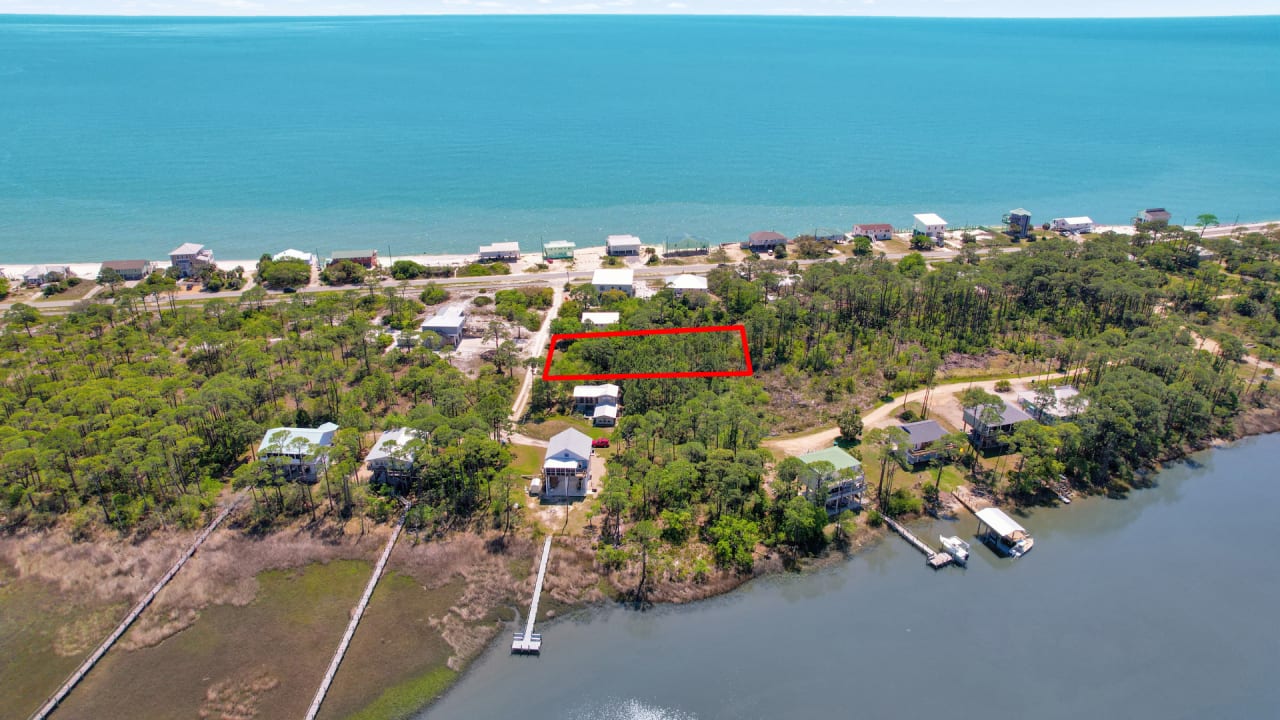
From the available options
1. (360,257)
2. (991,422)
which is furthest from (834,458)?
(360,257)

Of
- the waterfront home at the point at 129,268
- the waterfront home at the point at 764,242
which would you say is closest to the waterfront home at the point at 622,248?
the waterfront home at the point at 764,242

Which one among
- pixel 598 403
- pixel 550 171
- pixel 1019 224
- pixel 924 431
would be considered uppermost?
pixel 550 171

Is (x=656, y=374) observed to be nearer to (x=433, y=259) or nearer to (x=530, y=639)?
(x=530, y=639)

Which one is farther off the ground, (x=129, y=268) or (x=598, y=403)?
(x=129, y=268)

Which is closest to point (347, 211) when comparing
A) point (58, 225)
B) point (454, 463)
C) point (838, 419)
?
point (58, 225)

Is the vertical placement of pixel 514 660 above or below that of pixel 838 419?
below

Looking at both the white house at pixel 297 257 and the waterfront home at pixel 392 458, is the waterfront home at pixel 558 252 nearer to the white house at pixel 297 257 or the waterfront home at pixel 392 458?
the white house at pixel 297 257

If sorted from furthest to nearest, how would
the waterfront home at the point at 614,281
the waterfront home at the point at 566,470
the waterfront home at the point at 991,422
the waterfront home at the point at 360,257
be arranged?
1. the waterfront home at the point at 360,257
2. the waterfront home at the point at 614,281
3. the waterfront home at the point at 991,422
4. the waterfront home at the point at 566,470

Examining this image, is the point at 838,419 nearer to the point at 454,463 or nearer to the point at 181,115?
the point at 454,463
